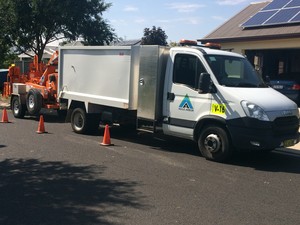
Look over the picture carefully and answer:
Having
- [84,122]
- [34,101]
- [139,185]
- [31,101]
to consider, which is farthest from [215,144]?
[31,101]

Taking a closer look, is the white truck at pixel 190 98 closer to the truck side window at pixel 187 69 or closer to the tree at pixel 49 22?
the truck side window at pixel 187 69

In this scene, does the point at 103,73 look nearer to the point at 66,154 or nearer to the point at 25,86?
the point at 66,154

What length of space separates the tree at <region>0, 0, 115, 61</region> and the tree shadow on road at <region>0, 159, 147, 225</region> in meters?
13.5

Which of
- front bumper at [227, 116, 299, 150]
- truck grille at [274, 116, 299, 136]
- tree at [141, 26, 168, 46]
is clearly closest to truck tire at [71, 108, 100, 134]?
front bumper at [227, 116, 299, 150]

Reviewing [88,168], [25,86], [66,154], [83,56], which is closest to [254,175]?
[88,168]

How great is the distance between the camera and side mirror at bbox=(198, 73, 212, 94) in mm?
8430

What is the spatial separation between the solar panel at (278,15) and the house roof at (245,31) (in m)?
0.23

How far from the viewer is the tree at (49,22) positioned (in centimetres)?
1994

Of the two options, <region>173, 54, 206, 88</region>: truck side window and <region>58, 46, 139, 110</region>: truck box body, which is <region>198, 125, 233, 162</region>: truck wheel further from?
<region>58, 46, 139, 110</region>: truck box body

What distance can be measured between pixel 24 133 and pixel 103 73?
9.21 ft

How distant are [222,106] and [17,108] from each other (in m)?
9.37

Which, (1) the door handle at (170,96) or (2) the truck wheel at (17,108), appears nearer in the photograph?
(1) the door handle at (170,96)

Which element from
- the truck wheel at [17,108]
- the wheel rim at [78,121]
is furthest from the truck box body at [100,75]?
the truck wheel at [17,108]

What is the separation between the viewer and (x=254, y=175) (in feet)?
24.9
